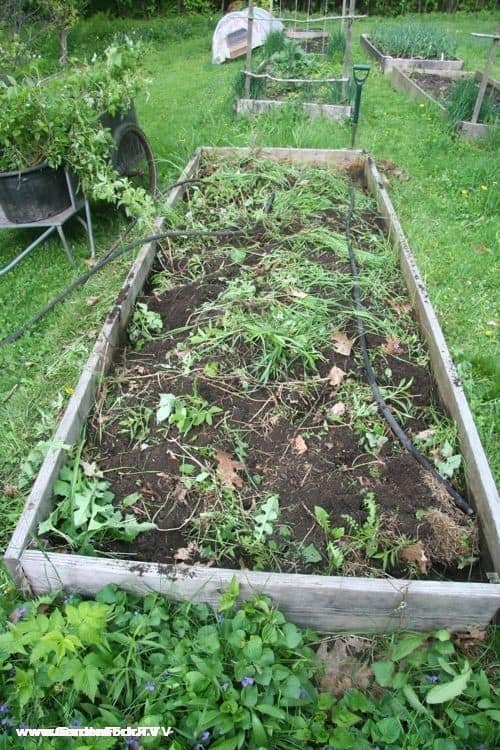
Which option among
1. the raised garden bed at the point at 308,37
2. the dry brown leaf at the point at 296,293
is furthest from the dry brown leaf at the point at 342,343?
the raised garden bed at the point at 308,37

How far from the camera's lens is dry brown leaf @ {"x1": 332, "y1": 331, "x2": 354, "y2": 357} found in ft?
8.79

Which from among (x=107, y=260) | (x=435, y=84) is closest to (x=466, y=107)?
(x=435, y=84)

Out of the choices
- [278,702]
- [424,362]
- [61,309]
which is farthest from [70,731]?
[61,309]

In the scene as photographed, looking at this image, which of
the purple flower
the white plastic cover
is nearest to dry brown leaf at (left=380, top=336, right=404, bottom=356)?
the purple flower

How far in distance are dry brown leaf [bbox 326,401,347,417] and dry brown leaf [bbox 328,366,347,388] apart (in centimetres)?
13

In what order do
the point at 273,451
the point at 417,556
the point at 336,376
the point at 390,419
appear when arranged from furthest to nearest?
the point at 336,376 → the point at 390,419 → the point at 273,451 → the point at 417,556

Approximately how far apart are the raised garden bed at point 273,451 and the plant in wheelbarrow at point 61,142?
0.72 meters

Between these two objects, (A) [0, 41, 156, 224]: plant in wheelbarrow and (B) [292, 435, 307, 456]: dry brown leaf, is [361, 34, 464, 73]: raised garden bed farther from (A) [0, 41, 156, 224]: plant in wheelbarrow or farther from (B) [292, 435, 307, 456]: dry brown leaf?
(B) [292, 435, 307, 456]: dry brown leaf

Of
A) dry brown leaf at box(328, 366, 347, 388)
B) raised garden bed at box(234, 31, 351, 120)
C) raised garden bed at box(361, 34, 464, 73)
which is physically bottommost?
dry brown leaf at box(328, 366, 347, 388)

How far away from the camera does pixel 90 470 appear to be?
2.07 meters

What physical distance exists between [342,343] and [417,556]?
3.91 feet

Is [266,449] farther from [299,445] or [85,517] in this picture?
[85,517]

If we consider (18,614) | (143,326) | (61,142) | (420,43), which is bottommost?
(18,614)

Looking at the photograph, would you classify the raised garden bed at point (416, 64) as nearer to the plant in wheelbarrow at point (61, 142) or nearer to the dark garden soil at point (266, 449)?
the plant in wheelbarrow at point (61, 142)
